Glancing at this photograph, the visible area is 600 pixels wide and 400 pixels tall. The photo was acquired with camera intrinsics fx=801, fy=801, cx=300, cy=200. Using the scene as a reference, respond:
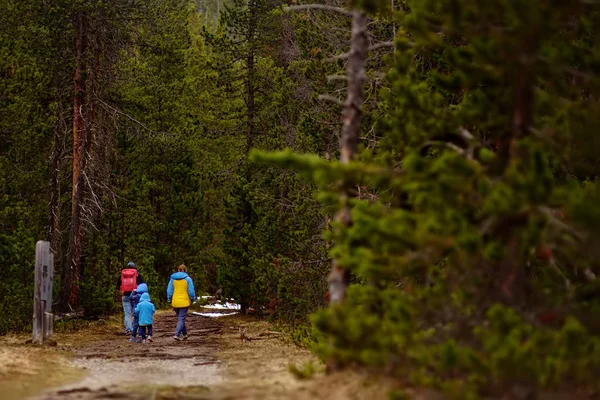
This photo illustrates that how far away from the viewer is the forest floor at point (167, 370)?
29.3 ft

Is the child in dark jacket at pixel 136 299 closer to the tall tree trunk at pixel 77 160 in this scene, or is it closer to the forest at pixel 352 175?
the forest at pixel 352 175

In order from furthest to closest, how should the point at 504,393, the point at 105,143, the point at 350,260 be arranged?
the point at 105,143, the point at 350,260, the point at 504,393

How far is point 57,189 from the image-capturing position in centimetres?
2161

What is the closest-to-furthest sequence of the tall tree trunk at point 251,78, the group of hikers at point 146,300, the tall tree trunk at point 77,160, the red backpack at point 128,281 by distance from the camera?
1. the group of hikers at point 146,300
2. the red backpack at point 128,281
3. the tall tree trunk at point 77,160
4. the tall tree trunk at point 251,78

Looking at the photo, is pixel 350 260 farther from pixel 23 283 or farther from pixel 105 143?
pixel 105 143

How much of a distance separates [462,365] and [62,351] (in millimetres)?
10942

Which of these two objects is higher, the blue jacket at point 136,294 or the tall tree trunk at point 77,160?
the tall tree trunk at point 77,160

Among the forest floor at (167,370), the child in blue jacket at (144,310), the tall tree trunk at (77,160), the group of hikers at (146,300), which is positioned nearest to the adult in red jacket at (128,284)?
the group of hikers at (146,300)

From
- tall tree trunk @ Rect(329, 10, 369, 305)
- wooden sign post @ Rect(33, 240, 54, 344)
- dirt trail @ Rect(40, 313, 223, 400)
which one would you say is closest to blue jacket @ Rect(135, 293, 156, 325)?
dirt trail @ Rect(40, 313, 223, 400)

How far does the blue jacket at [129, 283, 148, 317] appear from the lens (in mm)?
18297

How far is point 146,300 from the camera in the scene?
1775 centimetres

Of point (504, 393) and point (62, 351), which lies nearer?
point (504, 393)

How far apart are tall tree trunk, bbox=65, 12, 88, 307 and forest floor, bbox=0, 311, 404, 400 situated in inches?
63.3

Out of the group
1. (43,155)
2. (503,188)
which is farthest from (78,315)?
(503,188)
